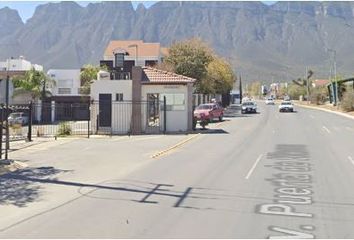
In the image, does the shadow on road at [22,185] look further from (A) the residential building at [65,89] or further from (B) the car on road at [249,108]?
(B) the car on road at [249,108]

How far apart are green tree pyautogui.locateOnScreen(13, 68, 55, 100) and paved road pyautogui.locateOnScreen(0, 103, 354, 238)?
42940mm

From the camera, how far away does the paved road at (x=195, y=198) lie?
31.8ft

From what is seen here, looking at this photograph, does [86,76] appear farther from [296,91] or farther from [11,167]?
[296,91]

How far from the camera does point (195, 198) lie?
12.6 metres

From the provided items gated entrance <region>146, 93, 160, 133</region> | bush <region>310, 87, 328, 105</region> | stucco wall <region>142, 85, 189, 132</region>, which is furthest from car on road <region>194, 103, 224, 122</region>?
bush <region>310, 87, 328, 105</region>

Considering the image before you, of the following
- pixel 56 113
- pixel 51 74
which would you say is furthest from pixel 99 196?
pixel 51 74

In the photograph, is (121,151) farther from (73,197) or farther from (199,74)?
(199,74)

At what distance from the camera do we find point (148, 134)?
34969 millimetres

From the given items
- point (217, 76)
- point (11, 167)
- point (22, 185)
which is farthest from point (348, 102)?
point (22, 185)

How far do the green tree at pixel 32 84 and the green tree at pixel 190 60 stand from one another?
15972 millimetres

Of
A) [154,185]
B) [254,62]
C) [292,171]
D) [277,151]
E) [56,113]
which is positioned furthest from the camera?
[254,62]

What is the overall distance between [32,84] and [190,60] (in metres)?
18.6

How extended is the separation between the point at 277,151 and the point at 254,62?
159706mm

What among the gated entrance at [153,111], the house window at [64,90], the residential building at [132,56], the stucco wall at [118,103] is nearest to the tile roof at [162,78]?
the gated entrance at [153,111]
